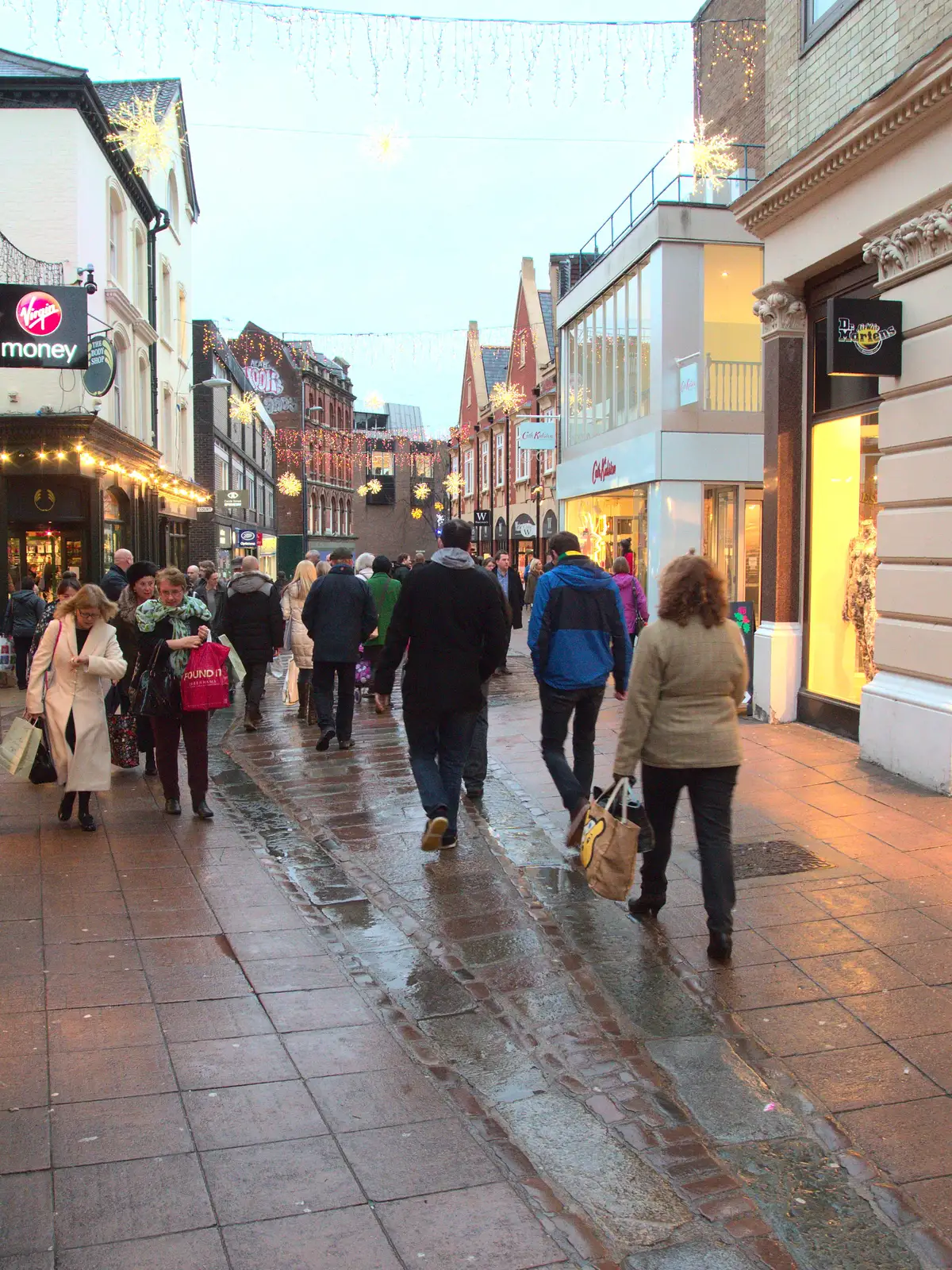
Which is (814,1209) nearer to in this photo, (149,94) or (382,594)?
(382,594)

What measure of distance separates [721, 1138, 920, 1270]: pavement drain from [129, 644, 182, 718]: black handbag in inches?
195

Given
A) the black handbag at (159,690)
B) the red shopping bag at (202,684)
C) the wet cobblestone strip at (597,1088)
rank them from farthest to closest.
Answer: the black handbag at (159,690) < the red shopping bag at (202,684) < the wet cobblestone strip at (597,1088)

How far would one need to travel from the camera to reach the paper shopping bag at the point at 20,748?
677 cm

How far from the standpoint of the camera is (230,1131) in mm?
3295

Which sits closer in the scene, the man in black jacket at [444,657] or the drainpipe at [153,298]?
the man in black jacket at [444,657]

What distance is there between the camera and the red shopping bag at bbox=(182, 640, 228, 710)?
709 cm

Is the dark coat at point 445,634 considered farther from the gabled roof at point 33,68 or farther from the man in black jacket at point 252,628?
the gabled roof at point 33,68

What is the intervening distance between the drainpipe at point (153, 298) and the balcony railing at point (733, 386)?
42.8 feet

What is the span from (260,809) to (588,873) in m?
3.63

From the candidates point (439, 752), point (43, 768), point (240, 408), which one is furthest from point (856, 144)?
point (240, 408)

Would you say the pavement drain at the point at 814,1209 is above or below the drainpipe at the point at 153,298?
below

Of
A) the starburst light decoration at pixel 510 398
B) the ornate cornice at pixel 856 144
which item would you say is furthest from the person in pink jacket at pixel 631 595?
the starburst light decoration at pixel 510 398

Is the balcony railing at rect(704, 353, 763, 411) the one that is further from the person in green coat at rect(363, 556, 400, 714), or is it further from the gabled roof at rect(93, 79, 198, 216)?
the gabled roof at rect(93, 79, 198, 216)

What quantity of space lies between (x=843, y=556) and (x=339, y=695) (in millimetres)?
4852
